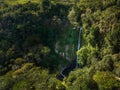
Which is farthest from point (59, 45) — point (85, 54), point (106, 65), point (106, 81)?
point (106, 81)

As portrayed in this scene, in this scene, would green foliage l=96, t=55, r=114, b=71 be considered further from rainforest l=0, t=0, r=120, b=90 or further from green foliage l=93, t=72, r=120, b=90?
green foliage l=93, t=72, r=120, b=90

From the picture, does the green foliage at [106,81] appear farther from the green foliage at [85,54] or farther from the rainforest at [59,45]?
the green foliage at [85,54]

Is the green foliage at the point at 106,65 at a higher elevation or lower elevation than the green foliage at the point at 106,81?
higher

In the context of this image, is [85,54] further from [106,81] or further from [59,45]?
[106,81]

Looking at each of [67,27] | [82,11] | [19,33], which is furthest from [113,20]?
[19,33]

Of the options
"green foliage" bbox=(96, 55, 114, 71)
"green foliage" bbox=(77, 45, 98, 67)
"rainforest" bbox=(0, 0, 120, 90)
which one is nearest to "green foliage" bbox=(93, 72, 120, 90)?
"rainforest" bbox=(0, 0, 120, 90)

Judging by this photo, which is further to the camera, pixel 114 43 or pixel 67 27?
pixel 67 27

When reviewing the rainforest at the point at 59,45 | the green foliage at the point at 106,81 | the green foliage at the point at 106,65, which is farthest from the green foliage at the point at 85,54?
the green foliage at the point at 106,81

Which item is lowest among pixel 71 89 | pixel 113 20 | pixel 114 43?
pixel 71 89

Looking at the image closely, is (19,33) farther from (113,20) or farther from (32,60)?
(113,20)
